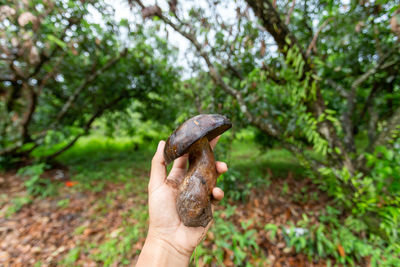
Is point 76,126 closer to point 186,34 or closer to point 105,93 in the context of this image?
point 105,93

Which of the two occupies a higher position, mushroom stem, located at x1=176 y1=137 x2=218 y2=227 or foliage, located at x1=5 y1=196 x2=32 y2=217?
mushroom stem, located at x1=176 y1=137 x2=218 y2=227

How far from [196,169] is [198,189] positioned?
0.21m

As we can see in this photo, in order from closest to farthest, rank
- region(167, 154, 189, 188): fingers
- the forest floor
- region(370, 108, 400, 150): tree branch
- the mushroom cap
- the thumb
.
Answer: the mushroom cap, the thumb, region(167, 154, 189, 188): fingers, the forest floor, region(370, 108, 400, 150): tree branch

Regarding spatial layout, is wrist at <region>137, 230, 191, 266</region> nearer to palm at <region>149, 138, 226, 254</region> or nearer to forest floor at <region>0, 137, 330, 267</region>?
palm at <region>149, 138, 226, 254</region>

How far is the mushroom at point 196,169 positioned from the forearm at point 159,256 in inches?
11.0

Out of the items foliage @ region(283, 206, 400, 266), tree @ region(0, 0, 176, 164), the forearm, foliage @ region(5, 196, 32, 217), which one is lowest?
foliage @ region(283, 206, 400, 266)

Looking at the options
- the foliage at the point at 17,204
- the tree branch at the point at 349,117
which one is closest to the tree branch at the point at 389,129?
the tree branch at the point at 349,117

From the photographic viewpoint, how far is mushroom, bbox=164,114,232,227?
1693 millimetres

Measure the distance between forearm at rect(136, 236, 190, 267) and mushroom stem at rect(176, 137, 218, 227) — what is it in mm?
278

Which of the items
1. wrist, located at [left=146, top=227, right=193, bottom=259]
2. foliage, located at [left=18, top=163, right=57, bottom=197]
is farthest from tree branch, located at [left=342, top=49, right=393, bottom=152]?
foliage, located at [left=18, top=163, right=57, bottom=197]

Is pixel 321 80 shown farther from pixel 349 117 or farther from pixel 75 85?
pixel 75 85

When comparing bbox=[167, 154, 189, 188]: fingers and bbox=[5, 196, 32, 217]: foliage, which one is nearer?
bbox=[167, 154, 189, 188]: fingers

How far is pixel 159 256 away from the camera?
1.72 metres

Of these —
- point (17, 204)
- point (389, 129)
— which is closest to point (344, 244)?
point (389, 129)
